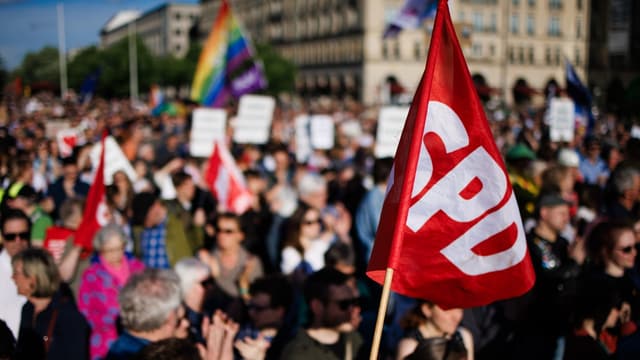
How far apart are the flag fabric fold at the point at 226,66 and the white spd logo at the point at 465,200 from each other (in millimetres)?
9820

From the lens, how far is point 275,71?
6850 cm

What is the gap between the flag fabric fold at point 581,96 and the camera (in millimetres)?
13312

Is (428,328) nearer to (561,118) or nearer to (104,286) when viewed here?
(104,286)

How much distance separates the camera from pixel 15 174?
7512mm

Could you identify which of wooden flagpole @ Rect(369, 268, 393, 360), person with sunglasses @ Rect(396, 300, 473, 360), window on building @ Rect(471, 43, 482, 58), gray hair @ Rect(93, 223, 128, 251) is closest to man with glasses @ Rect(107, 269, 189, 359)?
gray hair @ Rect(93, 223, 128, 251)

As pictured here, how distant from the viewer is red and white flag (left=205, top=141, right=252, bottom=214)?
754 centimetres

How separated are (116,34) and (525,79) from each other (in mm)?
102374

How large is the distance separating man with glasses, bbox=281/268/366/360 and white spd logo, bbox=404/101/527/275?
115cm

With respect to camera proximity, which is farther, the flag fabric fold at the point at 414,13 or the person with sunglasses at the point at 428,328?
the flag fabric fold at the point at 414,13

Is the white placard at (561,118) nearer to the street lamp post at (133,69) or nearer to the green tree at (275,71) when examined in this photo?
the street lamp post at (133,69)

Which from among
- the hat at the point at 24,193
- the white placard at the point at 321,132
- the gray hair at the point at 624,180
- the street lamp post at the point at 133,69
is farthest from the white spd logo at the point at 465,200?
the street lamp post at the point at 133,69

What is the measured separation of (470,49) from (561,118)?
56193 mm

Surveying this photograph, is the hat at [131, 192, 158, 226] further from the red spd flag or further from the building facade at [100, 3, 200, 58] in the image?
the building facade at [100, 3, 200, 58]

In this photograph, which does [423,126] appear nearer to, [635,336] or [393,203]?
[393,203]
